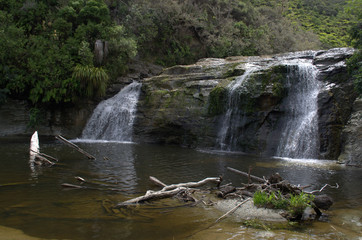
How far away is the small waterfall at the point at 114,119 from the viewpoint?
15.8 metres

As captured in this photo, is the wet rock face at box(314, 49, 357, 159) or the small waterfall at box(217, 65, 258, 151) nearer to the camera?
the wet rock face at box(314, 49, 357, 159)

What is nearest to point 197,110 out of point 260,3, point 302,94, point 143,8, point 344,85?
point 302,94

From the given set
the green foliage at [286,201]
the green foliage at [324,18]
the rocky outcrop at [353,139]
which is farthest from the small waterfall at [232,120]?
the green foliage at [324,18]

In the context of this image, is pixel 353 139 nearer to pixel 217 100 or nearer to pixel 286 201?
pixel 217 100

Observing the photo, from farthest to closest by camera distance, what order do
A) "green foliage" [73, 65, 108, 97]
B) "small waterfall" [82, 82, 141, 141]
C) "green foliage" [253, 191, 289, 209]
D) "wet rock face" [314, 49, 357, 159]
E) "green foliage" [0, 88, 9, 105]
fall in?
"green foliage" [73, 65, 108, 97] → "small waterfall" [82, 82, 141, 141] → "green foliage" [0, 88, 9, 105] → "wet rock face" [314, 49, 357, 159] → "green foliage" [253, 191, 289, 209]

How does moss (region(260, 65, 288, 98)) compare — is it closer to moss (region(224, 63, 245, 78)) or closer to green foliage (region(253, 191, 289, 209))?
moss (region(224, 63, 245, 78))

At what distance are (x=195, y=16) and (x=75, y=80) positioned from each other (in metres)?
12.3

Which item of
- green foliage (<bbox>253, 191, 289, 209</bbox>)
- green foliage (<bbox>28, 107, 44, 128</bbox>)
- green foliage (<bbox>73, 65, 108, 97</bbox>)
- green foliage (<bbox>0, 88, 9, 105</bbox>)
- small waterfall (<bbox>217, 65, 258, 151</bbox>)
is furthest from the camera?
green foliage (<bbox>73, 65, 108, 97</bbox>)

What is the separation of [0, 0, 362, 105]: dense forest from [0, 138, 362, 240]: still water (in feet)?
15.7

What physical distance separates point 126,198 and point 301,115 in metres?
9.38

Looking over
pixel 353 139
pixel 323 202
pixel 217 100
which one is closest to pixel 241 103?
pixel 217 100

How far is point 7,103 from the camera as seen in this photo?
16.2m

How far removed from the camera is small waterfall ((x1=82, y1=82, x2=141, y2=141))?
1580 cm

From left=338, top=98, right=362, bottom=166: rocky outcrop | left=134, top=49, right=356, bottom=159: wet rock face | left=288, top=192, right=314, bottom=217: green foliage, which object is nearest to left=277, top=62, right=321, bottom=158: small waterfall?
left=134, top=49, right=356, bottom=159: wet rock face
